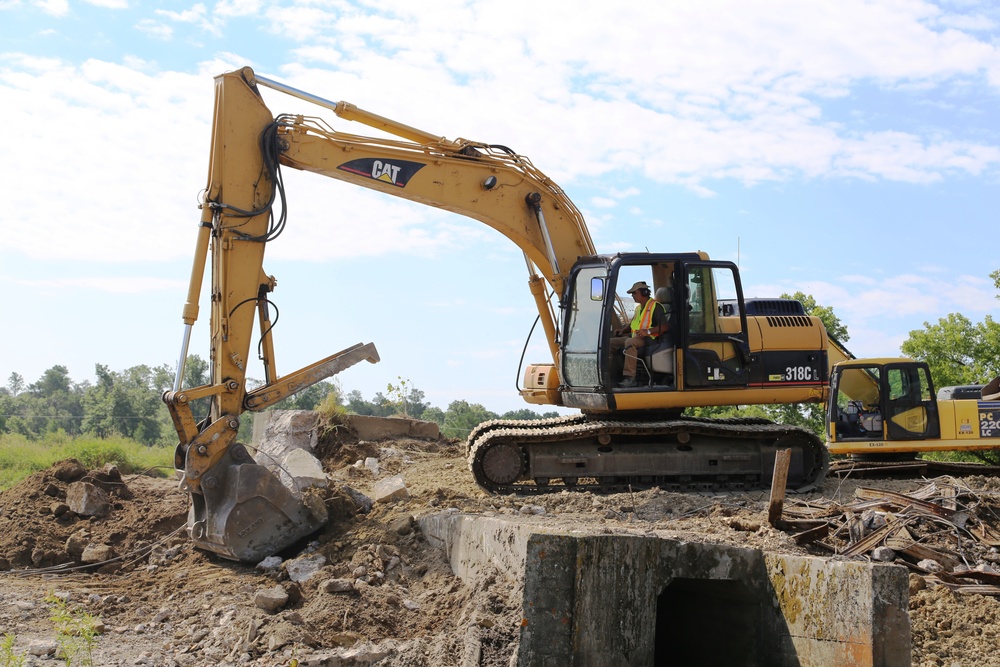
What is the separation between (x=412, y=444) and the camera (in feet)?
45.4

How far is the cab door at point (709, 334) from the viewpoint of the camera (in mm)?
9672

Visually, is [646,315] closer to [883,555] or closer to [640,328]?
[640,328]

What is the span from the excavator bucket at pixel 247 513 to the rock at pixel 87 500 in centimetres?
220

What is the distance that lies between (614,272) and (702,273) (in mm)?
945

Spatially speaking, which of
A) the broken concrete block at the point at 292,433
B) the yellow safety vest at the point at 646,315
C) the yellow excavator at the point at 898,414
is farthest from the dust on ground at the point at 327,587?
the broken concrete block at the point at 292,433

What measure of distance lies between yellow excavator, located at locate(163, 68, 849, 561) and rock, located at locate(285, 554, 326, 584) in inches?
26.5

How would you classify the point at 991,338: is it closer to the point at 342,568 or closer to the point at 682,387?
the point at 682,387

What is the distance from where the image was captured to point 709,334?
32.1 feet

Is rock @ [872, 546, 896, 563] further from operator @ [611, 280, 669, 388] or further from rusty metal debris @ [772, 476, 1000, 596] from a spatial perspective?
operator @ [611, 280, 669, 388]

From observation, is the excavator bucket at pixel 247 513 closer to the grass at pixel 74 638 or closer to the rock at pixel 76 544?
the grass at pixel 74 638

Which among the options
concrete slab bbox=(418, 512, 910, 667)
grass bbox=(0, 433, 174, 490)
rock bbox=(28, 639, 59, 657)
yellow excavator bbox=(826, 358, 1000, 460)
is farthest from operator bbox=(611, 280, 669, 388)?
grass bbox=(0, 433, 174, 490)

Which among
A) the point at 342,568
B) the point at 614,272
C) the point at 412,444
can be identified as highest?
the point at 614,272

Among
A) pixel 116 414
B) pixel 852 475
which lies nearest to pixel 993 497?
pixel 852 475

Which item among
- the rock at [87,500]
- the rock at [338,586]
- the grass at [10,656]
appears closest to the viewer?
the grass at [10,656]
